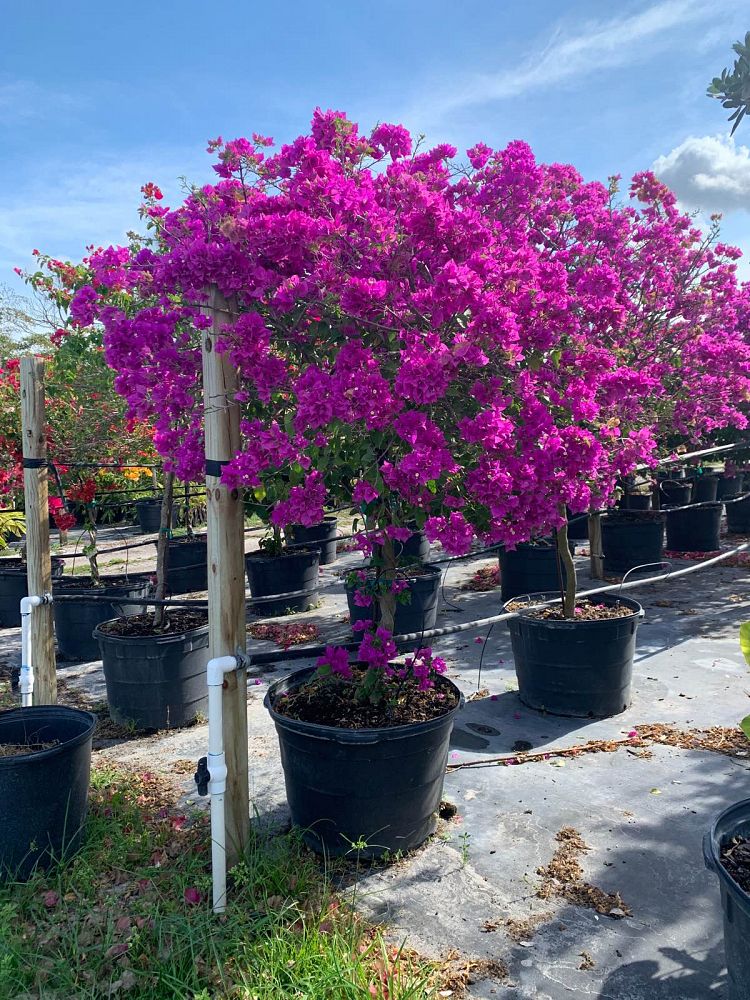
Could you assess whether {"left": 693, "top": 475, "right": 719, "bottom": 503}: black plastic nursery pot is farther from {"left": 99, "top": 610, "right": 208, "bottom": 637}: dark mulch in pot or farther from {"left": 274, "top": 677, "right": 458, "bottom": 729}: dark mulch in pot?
{"left": 274, "top": 677, "right": 458, "bottom": 729}: dark mulch in pot

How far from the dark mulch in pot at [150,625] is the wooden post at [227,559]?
1763mm

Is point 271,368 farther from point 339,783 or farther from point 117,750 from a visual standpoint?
point 117,750

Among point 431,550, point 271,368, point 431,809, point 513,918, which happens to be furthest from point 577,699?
point 431,550

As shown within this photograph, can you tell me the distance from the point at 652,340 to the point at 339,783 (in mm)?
4950

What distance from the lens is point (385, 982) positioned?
2.01 m

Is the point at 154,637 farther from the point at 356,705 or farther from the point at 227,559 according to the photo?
the point at 227,559

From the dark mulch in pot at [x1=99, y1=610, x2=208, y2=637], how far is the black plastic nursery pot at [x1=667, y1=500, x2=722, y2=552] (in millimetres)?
6898

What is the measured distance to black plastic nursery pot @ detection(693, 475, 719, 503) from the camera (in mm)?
11288

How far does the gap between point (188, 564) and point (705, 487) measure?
8203mm

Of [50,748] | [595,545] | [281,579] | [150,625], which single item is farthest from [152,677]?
[595,545]

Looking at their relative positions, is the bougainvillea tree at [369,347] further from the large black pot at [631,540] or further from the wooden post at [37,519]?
the large black pot at [631,540]

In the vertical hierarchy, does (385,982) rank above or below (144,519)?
below

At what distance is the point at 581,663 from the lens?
4.08 meters

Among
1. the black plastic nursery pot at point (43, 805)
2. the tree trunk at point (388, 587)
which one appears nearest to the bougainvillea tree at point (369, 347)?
the tree trunk at point (388, 587)
